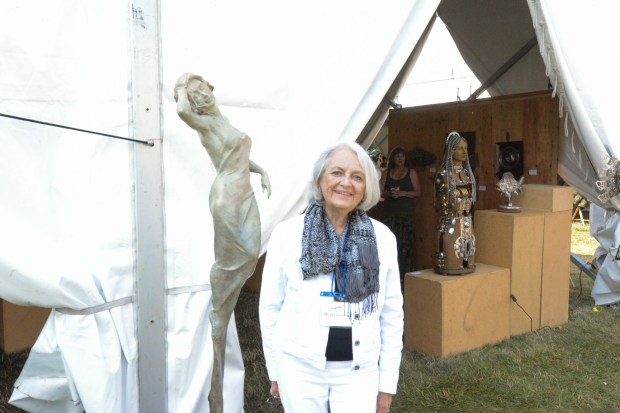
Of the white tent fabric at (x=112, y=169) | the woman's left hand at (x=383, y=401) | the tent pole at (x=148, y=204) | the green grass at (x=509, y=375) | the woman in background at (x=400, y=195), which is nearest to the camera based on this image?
the woman's left hand at (x=383, y=401)

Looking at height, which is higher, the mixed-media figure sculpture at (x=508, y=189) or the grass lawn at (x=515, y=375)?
the mixed-media figure sculpture at (x=508, y=189)

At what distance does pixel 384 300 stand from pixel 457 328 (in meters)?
2.15

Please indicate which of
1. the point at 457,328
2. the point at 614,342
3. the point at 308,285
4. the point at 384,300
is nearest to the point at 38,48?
the point at 308,285

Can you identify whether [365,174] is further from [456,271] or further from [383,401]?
[456,271]

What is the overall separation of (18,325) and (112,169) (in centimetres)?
222

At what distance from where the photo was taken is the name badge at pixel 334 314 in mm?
1500

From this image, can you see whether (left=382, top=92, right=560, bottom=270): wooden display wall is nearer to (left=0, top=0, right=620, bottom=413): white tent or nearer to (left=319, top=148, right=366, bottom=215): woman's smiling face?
(left=0, top=0, right=620, bottom=413): white tent

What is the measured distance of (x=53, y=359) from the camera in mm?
1869

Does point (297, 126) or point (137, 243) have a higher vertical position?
point (297, 126)

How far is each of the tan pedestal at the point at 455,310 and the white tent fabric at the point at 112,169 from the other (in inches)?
61.7

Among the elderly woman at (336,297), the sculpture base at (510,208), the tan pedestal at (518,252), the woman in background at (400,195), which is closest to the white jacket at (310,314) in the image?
the elderly woman at (336,297)

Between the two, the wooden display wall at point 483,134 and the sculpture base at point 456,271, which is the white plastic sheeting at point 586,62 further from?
the sculpture base at point 456,271

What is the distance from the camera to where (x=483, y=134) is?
17.1 ft

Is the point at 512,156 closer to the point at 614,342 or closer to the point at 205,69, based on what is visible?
the point at 614,342
